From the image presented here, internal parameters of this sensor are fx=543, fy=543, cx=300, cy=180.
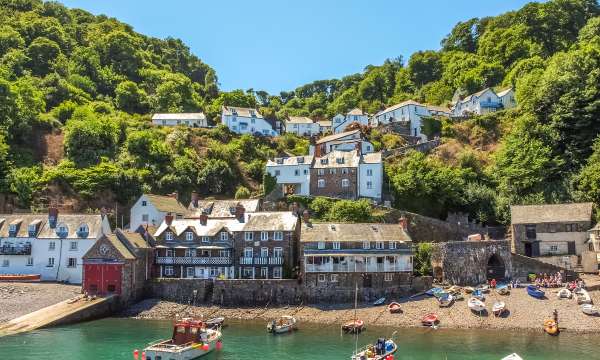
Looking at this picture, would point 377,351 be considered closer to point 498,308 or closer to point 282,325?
point 282,325

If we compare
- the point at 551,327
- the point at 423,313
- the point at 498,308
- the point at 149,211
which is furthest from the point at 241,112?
the point at 551,327

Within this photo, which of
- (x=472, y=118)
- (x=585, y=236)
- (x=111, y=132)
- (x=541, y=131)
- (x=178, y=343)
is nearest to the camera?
(x=178, y=343)

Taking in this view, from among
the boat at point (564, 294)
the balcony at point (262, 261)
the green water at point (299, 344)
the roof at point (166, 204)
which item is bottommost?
the green water at point (299, 344)

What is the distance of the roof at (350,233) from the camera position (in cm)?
5056

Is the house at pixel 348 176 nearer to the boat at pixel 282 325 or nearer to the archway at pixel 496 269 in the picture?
the archway at pixel 496 269

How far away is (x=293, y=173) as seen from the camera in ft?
229

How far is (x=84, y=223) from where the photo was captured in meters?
54.6

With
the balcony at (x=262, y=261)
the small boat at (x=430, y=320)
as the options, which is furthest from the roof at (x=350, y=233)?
the small boat at (x=430, y=320)

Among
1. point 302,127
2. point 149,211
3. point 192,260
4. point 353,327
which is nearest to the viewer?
point 353,327

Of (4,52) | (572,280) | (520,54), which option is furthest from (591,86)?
(4,52)

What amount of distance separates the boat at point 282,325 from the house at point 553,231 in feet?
88.2

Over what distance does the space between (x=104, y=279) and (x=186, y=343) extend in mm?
16503

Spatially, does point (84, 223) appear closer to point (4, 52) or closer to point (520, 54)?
point (4, 52)

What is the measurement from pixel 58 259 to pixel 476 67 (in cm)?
8598
